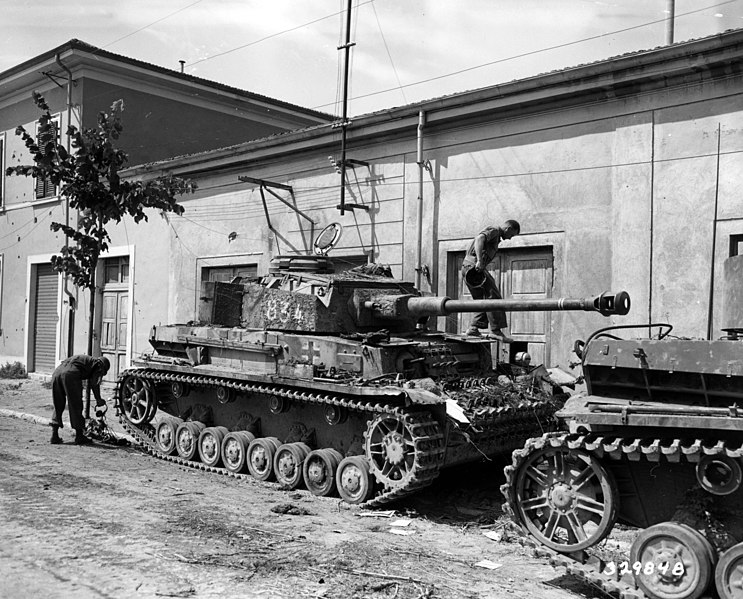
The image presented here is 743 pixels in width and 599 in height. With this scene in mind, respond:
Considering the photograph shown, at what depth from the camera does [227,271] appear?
56.7 ft

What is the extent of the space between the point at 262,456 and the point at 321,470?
101 cm

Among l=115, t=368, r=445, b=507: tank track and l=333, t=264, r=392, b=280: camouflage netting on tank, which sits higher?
l=333, t=264, r=392, b=280: camouflage netting on tank

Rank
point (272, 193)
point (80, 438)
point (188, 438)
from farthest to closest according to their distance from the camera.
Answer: point (272, 193)
point (80, 438)
point (188, 438)

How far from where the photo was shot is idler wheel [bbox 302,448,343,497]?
8.48 meters

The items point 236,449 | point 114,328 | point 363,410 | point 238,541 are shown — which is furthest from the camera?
point 114,328

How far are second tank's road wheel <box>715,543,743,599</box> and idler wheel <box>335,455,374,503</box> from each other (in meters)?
3.81

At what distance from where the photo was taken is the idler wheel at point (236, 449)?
9.51 m

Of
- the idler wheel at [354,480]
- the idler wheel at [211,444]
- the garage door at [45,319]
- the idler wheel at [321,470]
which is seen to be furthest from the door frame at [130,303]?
the idler wheel at [354,480]

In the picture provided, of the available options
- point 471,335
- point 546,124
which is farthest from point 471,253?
point 546,124

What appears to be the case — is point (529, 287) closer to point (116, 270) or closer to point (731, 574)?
point (731, 574)

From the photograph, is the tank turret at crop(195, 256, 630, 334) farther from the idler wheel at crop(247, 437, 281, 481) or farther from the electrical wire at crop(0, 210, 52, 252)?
the electrical wire at crop(0, 210, 52, 252)

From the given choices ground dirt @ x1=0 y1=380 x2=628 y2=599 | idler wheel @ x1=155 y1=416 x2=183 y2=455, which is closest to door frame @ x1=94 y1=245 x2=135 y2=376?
idler wheel @ x1=155 y1=416 x2=183 y2=455

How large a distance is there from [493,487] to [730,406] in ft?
14.3

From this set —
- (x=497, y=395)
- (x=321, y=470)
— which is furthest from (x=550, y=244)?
(x=321, y=470)
